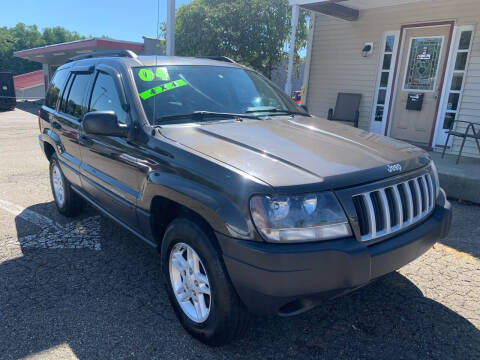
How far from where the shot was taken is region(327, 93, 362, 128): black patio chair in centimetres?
910

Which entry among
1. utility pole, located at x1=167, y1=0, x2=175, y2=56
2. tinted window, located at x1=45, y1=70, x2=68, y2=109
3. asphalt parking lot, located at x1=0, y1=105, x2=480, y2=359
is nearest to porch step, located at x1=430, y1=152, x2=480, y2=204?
asphalt parking lot, located at x1=0, y1=105, x2=480, y2=359

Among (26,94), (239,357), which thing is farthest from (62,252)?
(26,94)

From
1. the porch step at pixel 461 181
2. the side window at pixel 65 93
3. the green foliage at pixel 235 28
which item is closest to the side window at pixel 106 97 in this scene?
the side window at pixel 65 93

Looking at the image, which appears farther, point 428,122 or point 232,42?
point 232,42

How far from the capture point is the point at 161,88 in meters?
3.06

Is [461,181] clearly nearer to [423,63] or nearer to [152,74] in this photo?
[423,63]

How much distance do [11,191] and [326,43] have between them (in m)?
7.75

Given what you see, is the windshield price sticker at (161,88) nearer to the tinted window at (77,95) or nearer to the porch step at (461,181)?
the tinted window at (77,95)

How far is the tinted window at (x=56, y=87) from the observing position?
179 inches

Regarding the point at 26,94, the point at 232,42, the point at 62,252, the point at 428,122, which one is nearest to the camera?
the point at 62,252

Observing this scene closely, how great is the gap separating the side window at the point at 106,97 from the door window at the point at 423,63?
274 inches

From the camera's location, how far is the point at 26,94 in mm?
36656

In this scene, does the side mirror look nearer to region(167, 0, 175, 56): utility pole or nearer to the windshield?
the windshield

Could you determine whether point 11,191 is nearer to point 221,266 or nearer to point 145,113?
point 145,113
